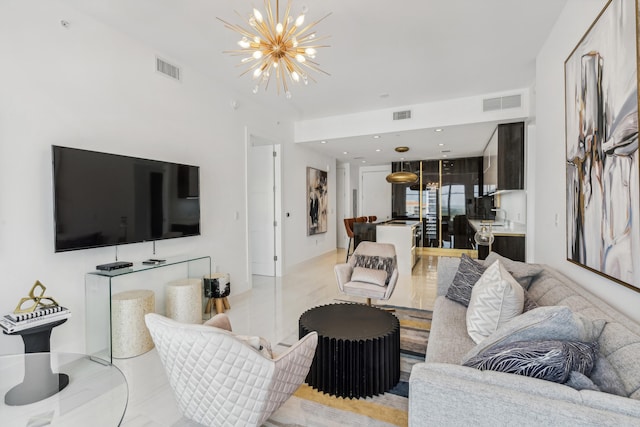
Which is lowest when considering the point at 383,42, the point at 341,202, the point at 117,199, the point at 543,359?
the point at 543,359

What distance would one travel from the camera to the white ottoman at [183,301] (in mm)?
3279

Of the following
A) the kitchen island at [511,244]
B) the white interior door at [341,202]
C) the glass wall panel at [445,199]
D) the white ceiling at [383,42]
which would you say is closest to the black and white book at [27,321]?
the white ceiling at [383,42]

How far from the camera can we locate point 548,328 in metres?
1.21

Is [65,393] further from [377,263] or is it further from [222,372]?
[377,263]

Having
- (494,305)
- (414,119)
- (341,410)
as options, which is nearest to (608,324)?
(494,305)

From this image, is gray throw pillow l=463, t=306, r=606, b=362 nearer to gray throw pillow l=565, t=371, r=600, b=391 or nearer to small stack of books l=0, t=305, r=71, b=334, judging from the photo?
gray throw pillow l=565, t=371, r=600, b=391

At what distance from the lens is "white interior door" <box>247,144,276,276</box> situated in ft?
19.2

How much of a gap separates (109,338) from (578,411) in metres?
3.09

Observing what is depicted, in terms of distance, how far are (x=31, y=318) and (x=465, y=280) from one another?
3.29 m

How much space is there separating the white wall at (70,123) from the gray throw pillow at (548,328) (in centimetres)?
312

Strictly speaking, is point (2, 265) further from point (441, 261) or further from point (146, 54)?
point (441, 261)

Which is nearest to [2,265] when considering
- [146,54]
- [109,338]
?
[109,338]

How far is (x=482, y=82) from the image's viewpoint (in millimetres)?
4340

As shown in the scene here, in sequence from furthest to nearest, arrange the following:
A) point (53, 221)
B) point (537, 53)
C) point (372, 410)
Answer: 1. point (537, 53)
2. point (53, 221)
3. point (372, 410)
